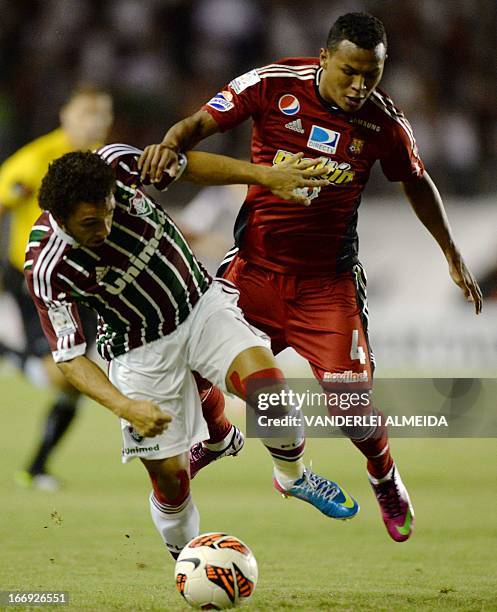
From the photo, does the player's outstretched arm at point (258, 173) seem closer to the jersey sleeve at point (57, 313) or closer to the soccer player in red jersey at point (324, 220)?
the soccer player in red jersey at point (324, 220)

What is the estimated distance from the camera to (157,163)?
413 cm

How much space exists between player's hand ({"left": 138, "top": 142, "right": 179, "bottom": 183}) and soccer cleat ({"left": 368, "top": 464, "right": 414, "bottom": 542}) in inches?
74.2

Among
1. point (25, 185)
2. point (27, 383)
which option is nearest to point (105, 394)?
point (25, 185)

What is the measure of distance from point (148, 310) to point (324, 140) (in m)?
1.12

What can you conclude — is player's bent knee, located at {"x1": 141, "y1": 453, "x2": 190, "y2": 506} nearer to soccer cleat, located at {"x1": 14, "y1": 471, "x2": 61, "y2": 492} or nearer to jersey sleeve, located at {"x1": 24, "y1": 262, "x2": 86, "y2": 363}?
jersey sleeve, located at {"x1": 24, "y1": 262, "x2": 86, "y2": 363}

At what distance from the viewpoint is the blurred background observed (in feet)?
45.8

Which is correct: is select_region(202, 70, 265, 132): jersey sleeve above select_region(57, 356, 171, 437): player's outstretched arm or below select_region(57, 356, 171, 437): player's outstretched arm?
above

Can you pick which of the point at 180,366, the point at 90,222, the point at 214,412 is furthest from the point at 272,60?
the point at 90,222

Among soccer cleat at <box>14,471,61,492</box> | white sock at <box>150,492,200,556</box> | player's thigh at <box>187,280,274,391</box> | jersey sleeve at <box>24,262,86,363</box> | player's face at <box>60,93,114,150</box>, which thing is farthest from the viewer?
player's face at <box>60,93,114,150</box>

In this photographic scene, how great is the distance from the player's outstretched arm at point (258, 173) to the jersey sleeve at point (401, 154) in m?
0.65

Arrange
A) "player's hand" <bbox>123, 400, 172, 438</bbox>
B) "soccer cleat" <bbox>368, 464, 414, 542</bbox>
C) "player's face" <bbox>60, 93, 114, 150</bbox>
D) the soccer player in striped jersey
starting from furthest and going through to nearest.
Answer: "player's face" <bbox>60, 93, 114, 150</bbox>, "soccer cleat" <bbox>368, 464, 414, 542</bbox>, the soccer player in striped jersey, "player's hand" <bbox>123, 400, 172, 438</bbox>

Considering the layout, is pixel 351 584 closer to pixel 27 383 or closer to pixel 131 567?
pixel 131 567

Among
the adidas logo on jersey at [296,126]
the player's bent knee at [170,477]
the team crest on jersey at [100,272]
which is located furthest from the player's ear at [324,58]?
the player's bent knee at [170,477]

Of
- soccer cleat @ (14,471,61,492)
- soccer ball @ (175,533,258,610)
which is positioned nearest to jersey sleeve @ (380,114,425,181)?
soccer ball @ (175,533,258,610)
